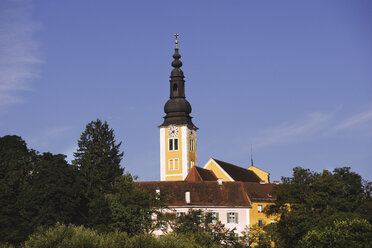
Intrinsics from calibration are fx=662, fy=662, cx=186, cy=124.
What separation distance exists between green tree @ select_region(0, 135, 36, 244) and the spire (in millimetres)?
38714

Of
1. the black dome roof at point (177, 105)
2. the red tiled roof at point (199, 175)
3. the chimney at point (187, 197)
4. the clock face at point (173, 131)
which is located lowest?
the chimney at point (187, 197)

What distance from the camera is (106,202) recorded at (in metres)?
71.3

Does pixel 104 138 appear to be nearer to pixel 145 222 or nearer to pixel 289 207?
pixel 145 222

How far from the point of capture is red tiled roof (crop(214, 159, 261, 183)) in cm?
10116

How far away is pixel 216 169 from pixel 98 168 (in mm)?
25978

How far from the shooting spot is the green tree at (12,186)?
62.7m

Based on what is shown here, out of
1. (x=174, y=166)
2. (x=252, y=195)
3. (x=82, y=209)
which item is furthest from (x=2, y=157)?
(x=174, y=166)

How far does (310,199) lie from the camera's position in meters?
69.7

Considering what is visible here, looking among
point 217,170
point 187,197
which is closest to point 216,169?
point 217,170

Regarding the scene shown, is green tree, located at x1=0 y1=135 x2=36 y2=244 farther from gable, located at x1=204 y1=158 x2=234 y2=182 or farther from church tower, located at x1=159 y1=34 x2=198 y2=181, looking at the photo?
church tower, located at x1=159 y1=34 x2=198 y2=181

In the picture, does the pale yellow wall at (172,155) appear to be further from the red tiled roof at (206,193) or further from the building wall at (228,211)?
the building wall at (228,211)

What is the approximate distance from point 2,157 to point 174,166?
4190 centimetres

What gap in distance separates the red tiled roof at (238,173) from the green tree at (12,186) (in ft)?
122

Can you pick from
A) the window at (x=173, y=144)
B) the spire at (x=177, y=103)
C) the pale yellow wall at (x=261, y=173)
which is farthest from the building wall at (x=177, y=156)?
the pale yellow wall at (x=261, y=173)
